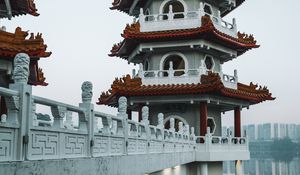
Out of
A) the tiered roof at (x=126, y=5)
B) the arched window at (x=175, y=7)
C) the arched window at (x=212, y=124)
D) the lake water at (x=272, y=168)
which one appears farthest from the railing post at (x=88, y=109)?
the lake water at (x=272, y=168)

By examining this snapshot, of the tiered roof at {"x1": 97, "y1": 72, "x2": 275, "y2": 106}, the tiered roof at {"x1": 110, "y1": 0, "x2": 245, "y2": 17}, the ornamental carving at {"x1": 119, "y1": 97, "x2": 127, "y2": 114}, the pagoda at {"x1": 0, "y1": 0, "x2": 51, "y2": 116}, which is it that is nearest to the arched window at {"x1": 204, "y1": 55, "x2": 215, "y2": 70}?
the tiered roof at {"x1": 97, "y1": 72, "x2": 275, "y2": 106}

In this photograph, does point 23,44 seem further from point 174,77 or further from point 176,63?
point 176,63

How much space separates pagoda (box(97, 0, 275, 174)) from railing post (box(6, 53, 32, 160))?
16.8 metres

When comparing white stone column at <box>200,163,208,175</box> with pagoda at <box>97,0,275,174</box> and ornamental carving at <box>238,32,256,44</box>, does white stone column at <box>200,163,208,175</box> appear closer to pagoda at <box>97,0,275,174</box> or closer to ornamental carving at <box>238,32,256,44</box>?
pagoda at <box>97,0,275,174</box>

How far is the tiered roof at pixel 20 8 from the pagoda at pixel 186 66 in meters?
5.70

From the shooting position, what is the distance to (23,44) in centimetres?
1644

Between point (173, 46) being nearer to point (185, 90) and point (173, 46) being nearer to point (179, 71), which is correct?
point (179, 71)

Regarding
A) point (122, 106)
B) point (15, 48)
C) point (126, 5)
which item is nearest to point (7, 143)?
point (122, 106)

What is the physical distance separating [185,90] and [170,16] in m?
4.44

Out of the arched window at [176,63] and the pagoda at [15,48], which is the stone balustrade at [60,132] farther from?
the arched window at [176,63]

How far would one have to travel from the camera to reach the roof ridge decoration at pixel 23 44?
633 inches

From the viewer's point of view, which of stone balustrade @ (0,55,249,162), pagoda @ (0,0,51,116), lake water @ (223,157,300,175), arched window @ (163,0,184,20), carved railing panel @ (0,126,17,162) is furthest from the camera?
lake water @ (223,157,300,175)

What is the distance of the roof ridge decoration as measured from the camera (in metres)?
16.1

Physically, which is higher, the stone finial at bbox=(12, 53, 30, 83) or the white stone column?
the stone finial at bbox=(12, 53, 30, 83)
